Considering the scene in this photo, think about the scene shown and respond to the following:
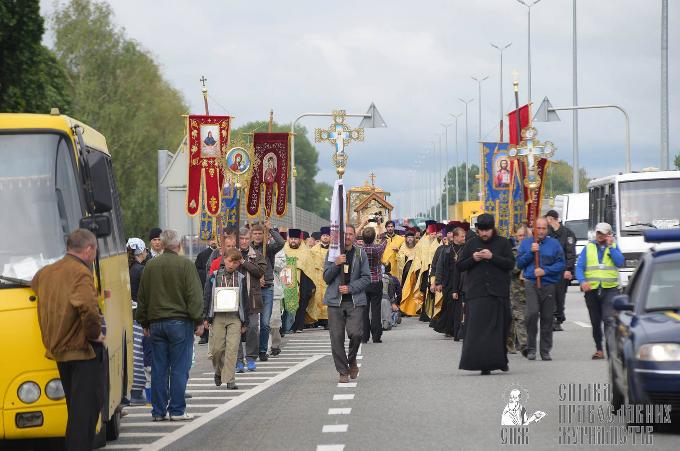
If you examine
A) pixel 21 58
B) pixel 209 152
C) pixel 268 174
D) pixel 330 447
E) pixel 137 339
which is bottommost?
pixel 330 447

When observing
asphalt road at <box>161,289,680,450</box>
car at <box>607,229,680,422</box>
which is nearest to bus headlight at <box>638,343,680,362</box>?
car at <box>607,229,680,422</box>

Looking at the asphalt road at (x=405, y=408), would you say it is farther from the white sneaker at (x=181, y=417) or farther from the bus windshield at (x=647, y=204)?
the bus windshield at (x=647, y=204)

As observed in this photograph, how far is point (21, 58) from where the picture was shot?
41.1 m

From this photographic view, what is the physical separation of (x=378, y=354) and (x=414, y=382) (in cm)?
559

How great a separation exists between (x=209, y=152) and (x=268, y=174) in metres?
1.16

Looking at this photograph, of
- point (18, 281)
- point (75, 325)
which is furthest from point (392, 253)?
point (75, 325)

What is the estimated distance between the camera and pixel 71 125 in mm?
11883

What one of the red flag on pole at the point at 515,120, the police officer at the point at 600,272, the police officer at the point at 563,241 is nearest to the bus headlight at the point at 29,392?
the police officer at the point at 600,272

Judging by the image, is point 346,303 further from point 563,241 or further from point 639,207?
point 639,207

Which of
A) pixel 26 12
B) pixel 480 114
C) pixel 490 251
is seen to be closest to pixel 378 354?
pixel 490 251

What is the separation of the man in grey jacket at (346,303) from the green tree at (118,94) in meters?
55.6

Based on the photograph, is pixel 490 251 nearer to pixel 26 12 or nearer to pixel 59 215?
pixel 59 215

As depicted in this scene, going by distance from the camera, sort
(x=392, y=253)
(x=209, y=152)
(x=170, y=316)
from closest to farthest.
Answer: (x=170, y=316) → (x=209, y=152) → (x=392, y=253)

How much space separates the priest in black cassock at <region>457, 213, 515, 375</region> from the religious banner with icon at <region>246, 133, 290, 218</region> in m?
9.76
